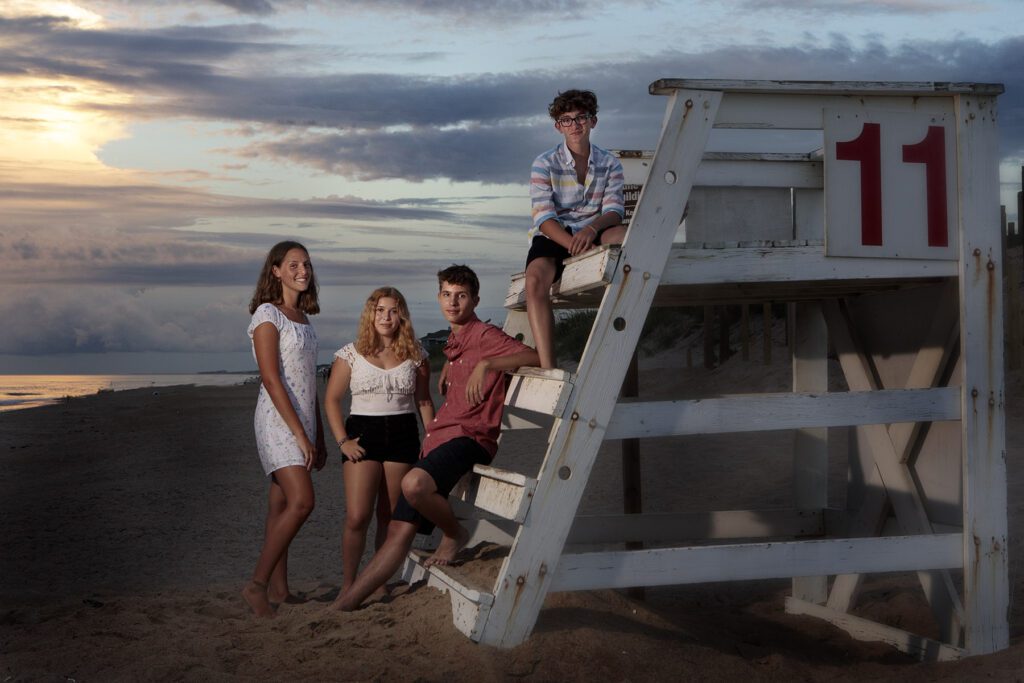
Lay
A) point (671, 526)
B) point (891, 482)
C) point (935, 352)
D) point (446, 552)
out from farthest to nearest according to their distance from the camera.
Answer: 1. point (671, 526)
2. point (891, 482)
3. point (935, 352)
4. point (446, 552)

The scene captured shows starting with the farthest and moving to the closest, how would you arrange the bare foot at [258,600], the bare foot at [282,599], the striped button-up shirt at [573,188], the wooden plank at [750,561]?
the bare foot at [282,599] < the bare foot at [258,600] < the striped button-up shirt at [573,188] < the wooden plank at [750,561]

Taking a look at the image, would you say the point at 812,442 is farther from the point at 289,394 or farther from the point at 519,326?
the point at 289,394

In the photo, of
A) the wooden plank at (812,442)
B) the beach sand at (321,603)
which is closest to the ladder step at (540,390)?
the beach sand at (321,603)

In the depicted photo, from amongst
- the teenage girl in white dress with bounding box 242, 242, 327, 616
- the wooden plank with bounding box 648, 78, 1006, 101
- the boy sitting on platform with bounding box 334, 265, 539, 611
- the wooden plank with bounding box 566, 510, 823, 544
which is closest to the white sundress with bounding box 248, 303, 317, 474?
the teenage girl in white dress with bounding box 242, 242, 327, 616

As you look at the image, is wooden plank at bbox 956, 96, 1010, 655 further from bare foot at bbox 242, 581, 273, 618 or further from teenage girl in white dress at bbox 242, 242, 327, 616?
bare foot at bbox 242, 581, 273, 618

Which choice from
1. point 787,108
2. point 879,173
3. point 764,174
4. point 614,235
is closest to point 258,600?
point 614,235

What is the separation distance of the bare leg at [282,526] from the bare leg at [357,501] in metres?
0.23

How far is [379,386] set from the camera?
228 inches

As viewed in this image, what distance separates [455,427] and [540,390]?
70 centimetres

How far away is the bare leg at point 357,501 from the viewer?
19.0 ft

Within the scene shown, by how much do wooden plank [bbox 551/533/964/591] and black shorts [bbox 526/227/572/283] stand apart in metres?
1.51

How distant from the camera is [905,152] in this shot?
5.30 metres

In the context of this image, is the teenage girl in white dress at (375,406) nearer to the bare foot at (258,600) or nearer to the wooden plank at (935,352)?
the bare foot at (258,600)

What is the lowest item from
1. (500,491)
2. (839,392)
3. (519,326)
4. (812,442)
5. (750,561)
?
(750,561)
